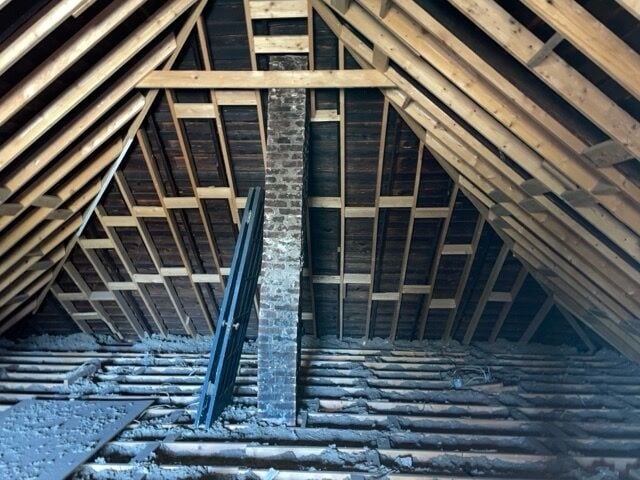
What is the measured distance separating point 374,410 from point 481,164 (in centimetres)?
242

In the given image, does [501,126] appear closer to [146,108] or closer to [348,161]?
[348,161]

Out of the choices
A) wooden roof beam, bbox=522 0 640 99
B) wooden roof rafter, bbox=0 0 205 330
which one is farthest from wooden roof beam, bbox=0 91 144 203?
wooden roof beam, bbox=522 0 640 99

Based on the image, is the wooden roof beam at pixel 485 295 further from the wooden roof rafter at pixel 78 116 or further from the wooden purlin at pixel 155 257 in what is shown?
the wooden roof rafter at pixel 78 116

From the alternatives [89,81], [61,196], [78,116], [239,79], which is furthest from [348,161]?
[61,196]

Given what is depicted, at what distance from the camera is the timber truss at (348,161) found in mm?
2145

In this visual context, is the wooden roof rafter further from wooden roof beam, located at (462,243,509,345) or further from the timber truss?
wooden roof beam, located at (462,243,509,345)

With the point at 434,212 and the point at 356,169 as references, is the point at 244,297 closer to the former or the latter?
the point at 356,169

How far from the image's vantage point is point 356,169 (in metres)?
4.17

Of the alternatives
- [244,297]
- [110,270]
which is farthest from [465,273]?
[110,270]

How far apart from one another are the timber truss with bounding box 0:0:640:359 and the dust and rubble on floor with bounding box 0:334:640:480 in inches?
20.2

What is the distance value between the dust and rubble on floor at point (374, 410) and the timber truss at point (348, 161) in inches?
20.2

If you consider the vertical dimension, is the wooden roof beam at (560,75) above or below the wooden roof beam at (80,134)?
below

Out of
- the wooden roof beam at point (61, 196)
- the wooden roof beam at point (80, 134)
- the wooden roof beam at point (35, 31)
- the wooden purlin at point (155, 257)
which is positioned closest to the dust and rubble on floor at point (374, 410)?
the wooden purlin at point (155, 257)

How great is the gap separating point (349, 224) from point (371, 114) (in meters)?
1.31
